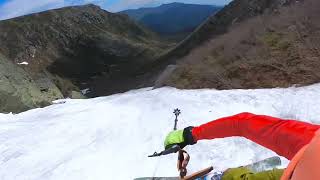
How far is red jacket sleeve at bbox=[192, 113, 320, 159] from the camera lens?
3559mm

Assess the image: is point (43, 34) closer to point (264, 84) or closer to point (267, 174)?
point (264, 84)

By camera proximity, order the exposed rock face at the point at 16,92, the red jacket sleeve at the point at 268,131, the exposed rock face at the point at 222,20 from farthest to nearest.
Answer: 1. the exposed rock face at the point at 222,20
2. the exposed rock face at the point at 16,92
3. the red jacket sleeve at the point at 268,131

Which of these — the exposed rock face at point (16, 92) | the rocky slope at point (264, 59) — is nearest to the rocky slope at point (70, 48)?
the exposed rock face at point (16, 92)

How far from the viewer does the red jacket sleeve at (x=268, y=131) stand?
3559mm

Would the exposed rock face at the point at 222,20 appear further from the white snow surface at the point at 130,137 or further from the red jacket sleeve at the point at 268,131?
the red jacket sleeve at the point at 268,131

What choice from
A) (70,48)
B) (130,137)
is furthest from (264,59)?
(70,48)

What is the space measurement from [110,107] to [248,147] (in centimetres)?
806

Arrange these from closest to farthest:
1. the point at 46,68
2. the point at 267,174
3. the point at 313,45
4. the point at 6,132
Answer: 1. the point at 267,174
2. the point at 6,132
3. the point at 313,45
4. the point at 46,68

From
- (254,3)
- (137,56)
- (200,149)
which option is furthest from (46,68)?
(200,149)

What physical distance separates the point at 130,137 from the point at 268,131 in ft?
29.2

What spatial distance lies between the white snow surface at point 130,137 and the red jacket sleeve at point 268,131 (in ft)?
14.7

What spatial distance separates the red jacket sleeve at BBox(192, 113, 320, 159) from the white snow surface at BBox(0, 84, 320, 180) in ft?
14.7

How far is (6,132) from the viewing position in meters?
15.0

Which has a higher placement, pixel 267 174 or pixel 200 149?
pixel 267 174
